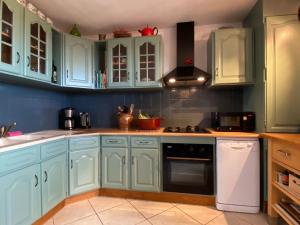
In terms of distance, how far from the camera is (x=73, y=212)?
80.2 inches

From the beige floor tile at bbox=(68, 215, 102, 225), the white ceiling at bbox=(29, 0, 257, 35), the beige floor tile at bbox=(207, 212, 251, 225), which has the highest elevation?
the white ceiling at bbox=(29, 0, 257, 35)

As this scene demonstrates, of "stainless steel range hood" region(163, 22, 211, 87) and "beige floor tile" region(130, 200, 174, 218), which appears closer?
"beige floor tile" region(130, 200, 174, 218)

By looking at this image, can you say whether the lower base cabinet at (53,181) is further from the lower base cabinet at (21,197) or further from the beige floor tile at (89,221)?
the beige floor tile at (89,221)

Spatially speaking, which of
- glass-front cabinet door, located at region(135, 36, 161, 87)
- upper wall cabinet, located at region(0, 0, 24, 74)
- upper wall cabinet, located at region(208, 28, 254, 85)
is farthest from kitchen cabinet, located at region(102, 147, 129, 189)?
upper wall cabinet, located at region(208, 28, 254, 85)

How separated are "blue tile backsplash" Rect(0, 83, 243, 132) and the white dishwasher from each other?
2.40 ft

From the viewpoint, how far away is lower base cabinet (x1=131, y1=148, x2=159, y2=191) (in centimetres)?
226

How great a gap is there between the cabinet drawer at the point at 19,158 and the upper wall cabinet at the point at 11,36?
712 mm

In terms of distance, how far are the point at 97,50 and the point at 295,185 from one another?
2.77 metres

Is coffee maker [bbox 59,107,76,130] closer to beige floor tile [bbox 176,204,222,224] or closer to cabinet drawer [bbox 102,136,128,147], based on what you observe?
cabinet drawer [bbox 102,136,128,147]

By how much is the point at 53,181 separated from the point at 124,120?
1.16m

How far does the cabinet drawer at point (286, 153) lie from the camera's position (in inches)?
55.9

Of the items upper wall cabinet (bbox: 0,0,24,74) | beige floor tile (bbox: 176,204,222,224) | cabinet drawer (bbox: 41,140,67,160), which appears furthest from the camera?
beige floor tile (bbox: 176,204,222,224)

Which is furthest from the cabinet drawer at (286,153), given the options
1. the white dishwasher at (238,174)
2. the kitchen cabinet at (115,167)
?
the kitchen cabinet at (115,167)

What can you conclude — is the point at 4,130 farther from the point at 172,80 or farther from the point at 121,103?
the point at 172,80
